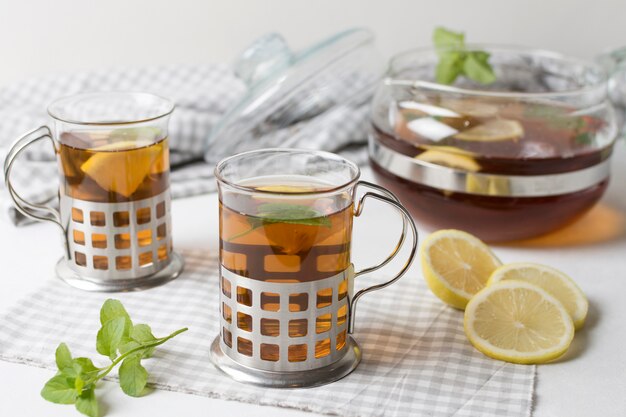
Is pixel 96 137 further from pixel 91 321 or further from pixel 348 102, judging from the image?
pixel 348 102

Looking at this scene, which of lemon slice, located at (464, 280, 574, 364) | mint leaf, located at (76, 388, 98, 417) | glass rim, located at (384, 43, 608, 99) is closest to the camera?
mint leaf, located at (76, 388, 98, 417)

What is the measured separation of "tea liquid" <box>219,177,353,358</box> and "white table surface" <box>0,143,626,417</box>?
13 centimetres

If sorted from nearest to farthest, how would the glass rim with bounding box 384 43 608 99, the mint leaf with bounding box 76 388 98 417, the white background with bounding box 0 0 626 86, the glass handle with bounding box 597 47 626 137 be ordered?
the mint leaf with bounding box 76 388 98 417
the glass rim with bounding box 384 43 608 99
the glass handle with bounding box 597 47 626 137
the white background with bounding box 0 0 626 86

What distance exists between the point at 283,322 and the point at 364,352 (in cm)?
15

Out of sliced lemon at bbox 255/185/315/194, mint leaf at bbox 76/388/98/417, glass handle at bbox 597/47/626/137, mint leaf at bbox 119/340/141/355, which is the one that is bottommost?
mint leaf at bbox 76/388/98/417

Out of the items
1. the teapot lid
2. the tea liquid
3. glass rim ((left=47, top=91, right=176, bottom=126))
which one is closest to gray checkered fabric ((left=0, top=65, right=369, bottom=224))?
the teapot lid

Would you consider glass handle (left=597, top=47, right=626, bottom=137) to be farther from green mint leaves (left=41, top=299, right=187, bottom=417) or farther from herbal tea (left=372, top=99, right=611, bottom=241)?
green mint leaves (left=41, top=299, right=187, bottom=417)

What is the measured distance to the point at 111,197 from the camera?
126 centimetres

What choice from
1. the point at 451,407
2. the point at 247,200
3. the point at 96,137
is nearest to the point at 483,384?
the point at 451,407

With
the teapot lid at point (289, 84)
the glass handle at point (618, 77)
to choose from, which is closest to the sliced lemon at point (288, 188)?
the teapot lid at point (289, 84)

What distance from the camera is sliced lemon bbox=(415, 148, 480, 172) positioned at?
1424mm

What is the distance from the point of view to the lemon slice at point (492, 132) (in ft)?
4.74

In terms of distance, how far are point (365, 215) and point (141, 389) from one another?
0.70 m

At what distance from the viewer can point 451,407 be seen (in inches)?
40.4
